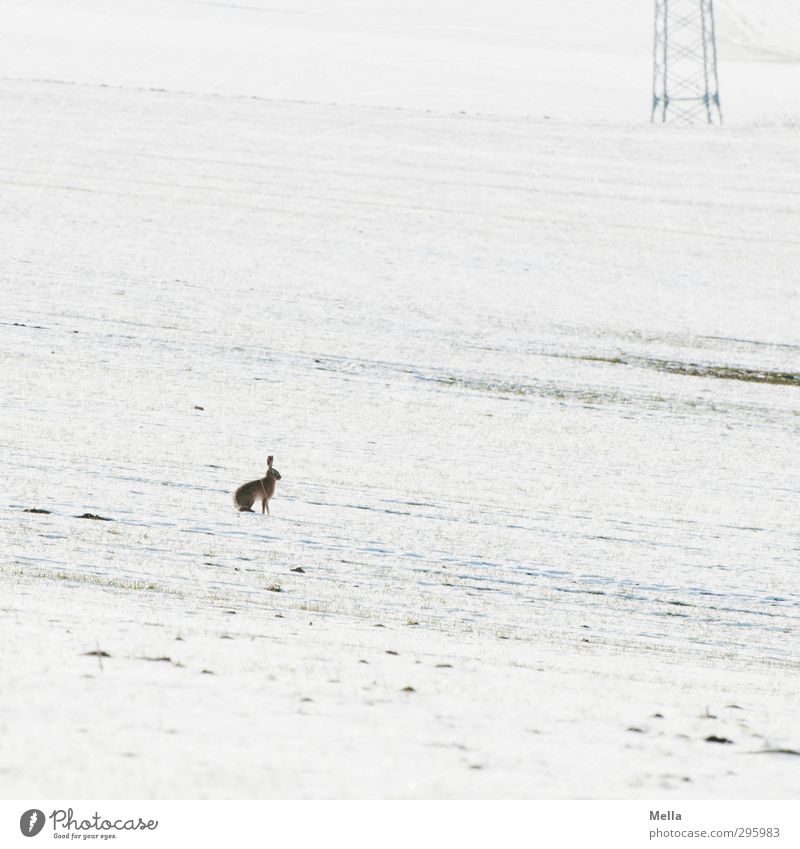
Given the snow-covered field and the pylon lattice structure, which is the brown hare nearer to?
the snow-covered field

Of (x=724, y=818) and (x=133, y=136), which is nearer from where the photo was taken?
(x=724, y=818)

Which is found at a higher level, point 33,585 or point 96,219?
point 96,219

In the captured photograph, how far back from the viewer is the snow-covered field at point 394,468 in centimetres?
502

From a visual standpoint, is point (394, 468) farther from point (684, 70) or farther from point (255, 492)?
point (684, 70)

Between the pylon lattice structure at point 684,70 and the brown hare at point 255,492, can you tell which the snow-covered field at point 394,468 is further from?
the pylon lattice structure at point 684,70

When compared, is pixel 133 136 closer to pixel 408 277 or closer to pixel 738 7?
pixel 408 277

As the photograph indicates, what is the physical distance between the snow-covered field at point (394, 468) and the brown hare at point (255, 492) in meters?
0.24

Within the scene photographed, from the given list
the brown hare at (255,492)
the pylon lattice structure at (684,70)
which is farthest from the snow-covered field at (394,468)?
the pylon lattice structure at (684,70)

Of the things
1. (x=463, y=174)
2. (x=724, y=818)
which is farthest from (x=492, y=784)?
(x=463, y=174)

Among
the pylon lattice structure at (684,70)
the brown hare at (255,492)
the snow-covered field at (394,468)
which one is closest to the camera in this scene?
the snow-covered field at (394,468)

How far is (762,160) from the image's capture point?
34.7 meters

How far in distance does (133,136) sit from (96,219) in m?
10.9

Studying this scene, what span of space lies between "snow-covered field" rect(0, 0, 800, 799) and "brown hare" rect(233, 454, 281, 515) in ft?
0.79

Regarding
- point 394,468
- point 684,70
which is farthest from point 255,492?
point 684,70
